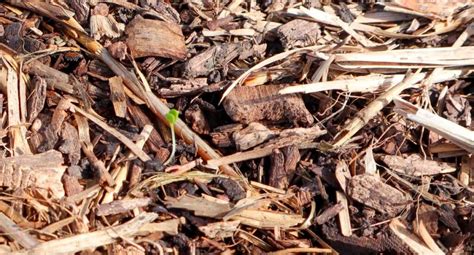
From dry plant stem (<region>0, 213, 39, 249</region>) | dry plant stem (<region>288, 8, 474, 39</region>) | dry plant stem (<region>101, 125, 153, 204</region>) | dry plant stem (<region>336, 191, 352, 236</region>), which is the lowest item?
dry plant stem (<region>336, 191, 352, 236</region>)

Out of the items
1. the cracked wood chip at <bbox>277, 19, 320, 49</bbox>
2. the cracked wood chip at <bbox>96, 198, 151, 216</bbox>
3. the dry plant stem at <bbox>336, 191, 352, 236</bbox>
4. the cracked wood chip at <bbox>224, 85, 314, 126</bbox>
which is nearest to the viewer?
the cracked wood chip at <bbox>96, 198, 151, 216</bbox>

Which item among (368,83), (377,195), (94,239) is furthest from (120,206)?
(368,83)

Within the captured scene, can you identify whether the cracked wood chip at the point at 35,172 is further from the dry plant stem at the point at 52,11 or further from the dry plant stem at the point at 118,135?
the dry plant stem at the point at 52,11

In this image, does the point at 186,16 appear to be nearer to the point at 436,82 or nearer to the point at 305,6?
the point at 305,6

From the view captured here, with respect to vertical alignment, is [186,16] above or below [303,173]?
above

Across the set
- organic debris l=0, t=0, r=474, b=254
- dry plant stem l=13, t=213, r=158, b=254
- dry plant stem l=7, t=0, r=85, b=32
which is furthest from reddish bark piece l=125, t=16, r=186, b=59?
dry plant stem l=13, t=213, r=158, b=254

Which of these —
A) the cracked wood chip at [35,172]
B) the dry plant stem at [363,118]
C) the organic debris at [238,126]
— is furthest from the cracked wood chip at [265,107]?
the cracked wood chip at [35,172]

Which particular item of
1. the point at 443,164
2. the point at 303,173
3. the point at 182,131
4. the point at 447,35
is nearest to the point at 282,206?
the point at 303,173

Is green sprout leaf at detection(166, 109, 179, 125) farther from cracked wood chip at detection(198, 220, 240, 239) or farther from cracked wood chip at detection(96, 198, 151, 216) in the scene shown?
cracked wood chip at detection(198, 220, 240, 239)
